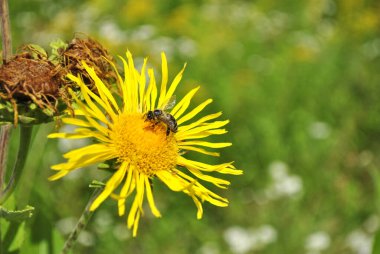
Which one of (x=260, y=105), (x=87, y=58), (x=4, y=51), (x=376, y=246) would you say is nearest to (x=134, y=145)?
(x=87, y=58)

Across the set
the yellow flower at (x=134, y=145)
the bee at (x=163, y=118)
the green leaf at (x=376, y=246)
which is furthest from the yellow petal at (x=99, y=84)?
the green leaf at (x=376, y=246)

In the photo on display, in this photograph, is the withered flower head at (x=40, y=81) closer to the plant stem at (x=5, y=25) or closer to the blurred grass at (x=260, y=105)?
the plant stem at (x=5, y=25)

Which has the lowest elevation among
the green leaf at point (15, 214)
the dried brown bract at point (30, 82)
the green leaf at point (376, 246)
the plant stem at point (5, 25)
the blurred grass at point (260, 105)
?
the green leaf at point (15, 214)

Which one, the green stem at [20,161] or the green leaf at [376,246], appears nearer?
the green stem at [20,161]

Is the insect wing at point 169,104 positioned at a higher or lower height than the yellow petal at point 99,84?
higher

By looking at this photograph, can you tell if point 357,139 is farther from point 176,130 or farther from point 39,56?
point 39,56

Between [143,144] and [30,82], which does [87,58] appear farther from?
[143,144]

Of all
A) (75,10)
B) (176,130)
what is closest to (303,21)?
(75,10)
